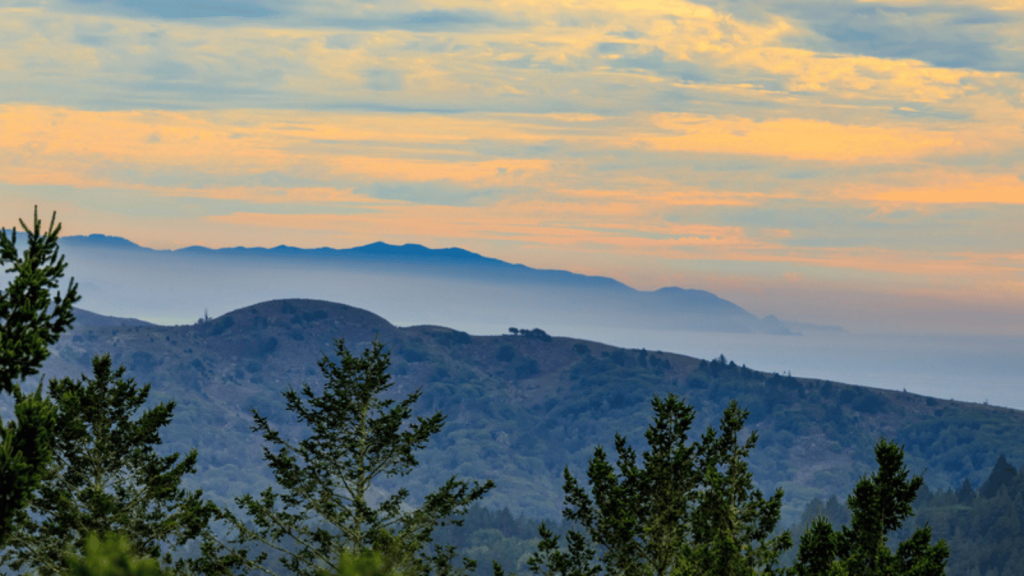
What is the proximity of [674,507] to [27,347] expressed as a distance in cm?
2463

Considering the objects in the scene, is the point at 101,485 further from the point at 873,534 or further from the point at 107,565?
the point at 107,565

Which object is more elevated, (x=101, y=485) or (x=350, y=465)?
(x=350, y=465)

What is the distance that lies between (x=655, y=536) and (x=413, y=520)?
32.9 feet

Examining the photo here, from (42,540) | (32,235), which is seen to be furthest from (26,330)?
(42,540)

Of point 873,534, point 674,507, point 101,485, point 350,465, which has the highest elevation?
point 873,534

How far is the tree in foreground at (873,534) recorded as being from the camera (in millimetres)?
31797

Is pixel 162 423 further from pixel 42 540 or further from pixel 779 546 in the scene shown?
pixel 779 546

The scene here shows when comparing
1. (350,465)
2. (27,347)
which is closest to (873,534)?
(350,465)

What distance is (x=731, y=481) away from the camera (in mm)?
34031

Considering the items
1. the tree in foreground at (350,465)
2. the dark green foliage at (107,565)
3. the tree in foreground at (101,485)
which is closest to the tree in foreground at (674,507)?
the tree in foreground at (350,465)

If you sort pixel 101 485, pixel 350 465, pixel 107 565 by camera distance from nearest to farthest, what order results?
pixel 107 565, pixel 101 485, pixel 350 465

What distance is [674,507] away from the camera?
37.2 metres

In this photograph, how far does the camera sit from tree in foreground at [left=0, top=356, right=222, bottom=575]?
35.7 meters

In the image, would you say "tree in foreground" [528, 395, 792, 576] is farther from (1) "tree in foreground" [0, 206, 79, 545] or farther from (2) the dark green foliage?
(2) the dark green foliage
